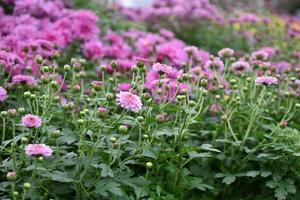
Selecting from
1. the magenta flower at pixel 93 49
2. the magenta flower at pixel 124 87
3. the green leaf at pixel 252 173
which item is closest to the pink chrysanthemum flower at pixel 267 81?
the green leaf at pixel 252 173

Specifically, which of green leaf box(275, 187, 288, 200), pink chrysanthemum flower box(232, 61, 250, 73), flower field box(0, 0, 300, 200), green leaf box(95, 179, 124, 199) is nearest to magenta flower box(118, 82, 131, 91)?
flower field box(0, 0, 300, 200)

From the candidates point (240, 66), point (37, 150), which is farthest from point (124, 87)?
point (37, 150)

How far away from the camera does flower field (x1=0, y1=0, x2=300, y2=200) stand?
2172 mm

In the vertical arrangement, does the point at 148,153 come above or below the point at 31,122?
below

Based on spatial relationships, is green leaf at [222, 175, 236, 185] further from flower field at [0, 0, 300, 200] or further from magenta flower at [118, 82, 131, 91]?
magenta flower at [118, 82, 131, 91]

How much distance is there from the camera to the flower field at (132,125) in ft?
7.13

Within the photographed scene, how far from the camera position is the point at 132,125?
2.63 metres

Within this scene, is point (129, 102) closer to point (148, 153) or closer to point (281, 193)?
point (148, 153)

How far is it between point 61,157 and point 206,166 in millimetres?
868

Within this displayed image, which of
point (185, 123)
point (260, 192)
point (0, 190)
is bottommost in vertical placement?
point (260, 192)

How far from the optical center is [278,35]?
17.8 feet

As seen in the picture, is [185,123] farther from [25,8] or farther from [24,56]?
[25,8]

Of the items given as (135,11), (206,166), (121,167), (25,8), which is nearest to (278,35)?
(135,11)

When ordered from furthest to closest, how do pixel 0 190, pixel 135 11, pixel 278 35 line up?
pixel 135 11 → pixel 278 35 → pixel 0 190
